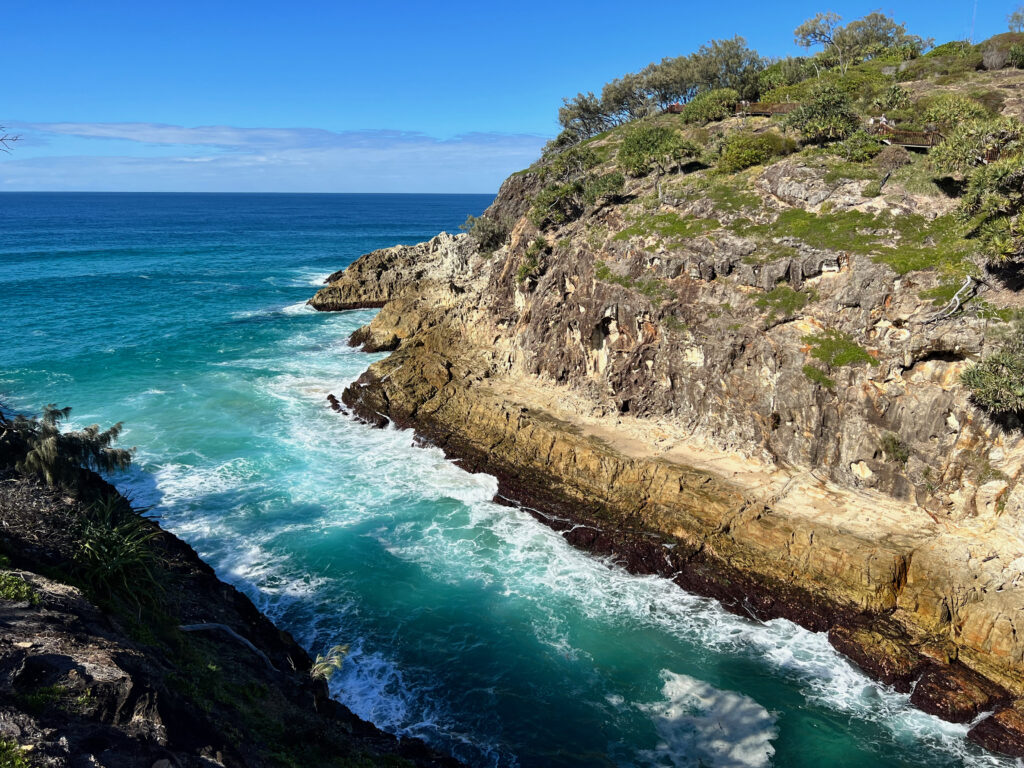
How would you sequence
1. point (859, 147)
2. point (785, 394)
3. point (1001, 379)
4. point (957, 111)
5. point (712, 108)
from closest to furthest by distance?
point (1001, 379)
point (785, 394)
point (957, 111)
point (859, 147)
point (712, 108)

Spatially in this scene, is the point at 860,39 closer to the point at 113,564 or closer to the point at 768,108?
the point at 768,108

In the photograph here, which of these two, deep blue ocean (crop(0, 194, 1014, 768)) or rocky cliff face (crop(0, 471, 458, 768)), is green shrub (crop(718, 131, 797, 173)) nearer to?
deep blue ocean (crop(0, 194, 1014, 768))

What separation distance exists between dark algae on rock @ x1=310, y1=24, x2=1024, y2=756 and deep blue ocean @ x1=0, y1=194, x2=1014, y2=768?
5.38ft

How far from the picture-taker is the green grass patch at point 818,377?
963 inches

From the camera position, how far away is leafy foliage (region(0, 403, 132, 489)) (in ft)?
51.4

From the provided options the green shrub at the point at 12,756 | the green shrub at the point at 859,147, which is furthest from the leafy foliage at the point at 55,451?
the green shrub at the point at 859,147

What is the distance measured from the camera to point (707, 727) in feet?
57.3

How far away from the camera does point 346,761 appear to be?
12.1 metres

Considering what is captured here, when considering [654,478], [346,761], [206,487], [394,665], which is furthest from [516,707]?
[206,487]

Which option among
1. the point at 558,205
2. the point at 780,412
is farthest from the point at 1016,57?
the point at 780,412

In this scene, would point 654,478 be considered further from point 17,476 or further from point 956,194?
point 17,476

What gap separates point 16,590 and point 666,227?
30.2 meters

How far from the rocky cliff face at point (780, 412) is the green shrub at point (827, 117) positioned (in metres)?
3.59

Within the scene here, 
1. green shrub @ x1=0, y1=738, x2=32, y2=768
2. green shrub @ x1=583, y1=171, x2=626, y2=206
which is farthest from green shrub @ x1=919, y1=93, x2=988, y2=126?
green shrub @ x1=0, y1=738, x2=32, y2=768
